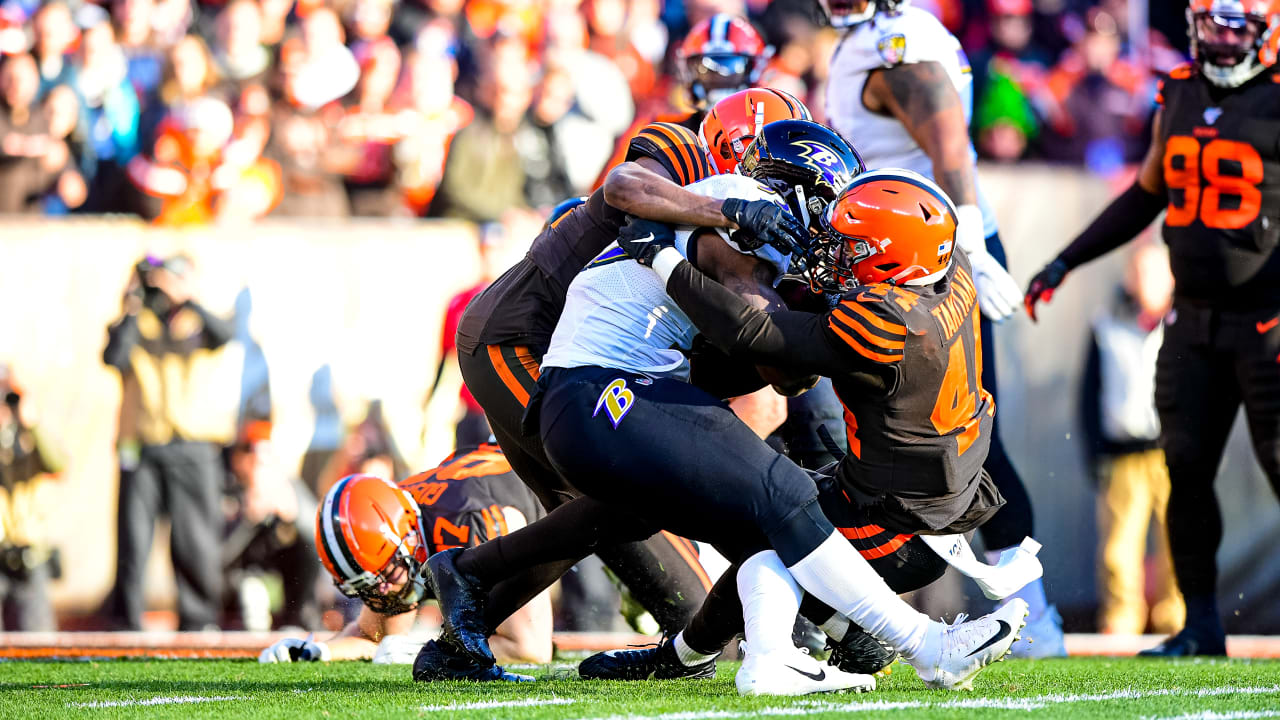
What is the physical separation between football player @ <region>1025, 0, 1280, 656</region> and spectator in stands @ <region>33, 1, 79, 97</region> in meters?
5.60

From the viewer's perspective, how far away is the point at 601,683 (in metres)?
4.44

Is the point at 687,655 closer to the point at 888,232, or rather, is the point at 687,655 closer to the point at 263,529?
the point at 888,232

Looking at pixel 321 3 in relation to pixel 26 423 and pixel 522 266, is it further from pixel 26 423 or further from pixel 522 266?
pixel 522 266

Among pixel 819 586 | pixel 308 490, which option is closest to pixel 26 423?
pixel 308 490

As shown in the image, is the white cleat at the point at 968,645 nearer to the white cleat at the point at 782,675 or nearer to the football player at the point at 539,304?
the white cleat at the point at 782,675

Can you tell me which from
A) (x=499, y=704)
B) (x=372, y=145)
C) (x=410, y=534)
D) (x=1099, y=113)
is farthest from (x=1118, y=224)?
(x=372, y=145)

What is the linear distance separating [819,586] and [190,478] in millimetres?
4538

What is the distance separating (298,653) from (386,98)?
4266mm

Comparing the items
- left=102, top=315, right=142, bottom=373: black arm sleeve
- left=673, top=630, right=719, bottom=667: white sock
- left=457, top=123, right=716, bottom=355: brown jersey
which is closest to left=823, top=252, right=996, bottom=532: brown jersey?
left=673, top=630, right=719, bottom=667: white sock

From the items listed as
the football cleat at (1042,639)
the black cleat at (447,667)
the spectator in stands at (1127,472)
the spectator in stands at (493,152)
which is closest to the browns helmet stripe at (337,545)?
the black cleat at (447,667)

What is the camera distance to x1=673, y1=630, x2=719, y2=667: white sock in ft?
14.5

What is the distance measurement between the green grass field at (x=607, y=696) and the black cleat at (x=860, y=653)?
0.09 metres

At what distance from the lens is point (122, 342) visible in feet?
25.0

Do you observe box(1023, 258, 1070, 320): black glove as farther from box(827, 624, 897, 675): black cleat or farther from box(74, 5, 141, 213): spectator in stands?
box(74, 5, 141, 213): spectator in stands
